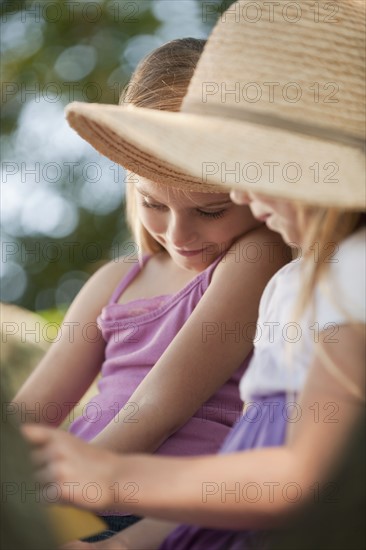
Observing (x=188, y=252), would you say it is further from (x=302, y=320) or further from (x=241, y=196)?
(x=302, y=320)

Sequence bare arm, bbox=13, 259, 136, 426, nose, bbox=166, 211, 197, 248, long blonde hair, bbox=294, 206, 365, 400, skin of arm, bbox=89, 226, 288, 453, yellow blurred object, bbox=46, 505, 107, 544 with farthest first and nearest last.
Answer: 1. bare arm, bbox=13, 259, 136, 426
2. nose, bbox=166, 211, 197, 248
3. skin of arm, bbox=89, 226, 288, 453
4. long blonde hair, bbox=294, 206, 365, 400
5. yellow blurred object, bbox=46, 505, 107, 544

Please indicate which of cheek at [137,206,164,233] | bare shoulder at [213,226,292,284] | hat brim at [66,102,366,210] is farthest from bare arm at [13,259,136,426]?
hat brim at [66,102,366,210]

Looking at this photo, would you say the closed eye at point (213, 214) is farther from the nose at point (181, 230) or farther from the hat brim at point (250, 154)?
the hat brim at point (250, 154)

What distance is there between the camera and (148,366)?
5.16 feet

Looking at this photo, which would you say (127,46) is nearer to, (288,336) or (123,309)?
(123,309)

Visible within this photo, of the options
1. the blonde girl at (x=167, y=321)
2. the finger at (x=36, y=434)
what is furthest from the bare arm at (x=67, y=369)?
the finger at (x=36, y=434)

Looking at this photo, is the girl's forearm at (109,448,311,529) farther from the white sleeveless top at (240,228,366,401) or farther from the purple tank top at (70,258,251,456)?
the purple tank top at (70,258,251,456)

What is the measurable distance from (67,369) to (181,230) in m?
0.42

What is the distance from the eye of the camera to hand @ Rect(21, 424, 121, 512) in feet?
2.95

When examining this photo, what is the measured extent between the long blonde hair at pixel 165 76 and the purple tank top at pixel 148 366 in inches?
8.7

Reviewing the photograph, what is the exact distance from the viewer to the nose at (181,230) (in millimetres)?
1464

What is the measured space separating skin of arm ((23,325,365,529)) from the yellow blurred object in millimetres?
29

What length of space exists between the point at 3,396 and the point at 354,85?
20.2 inches

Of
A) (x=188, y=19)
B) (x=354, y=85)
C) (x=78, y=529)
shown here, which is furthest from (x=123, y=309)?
(x=188, y=19)
